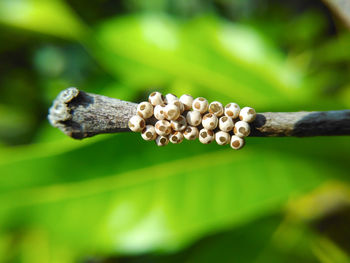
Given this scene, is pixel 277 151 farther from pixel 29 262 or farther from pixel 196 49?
pixel 29 262

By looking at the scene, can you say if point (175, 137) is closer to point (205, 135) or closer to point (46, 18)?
point (205, 135)

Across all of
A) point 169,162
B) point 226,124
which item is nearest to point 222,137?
point 226,124

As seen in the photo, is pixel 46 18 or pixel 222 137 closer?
pixel 222 137

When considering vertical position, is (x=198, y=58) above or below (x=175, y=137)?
A: above

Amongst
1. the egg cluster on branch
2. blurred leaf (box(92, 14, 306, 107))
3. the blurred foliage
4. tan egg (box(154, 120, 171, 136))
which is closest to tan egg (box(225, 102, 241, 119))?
the egg cluster on branch

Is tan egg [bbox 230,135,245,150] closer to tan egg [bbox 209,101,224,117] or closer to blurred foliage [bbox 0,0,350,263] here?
tan egg [bbox 209,101,224,117]

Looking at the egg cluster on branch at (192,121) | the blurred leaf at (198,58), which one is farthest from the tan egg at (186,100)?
the blurred leaf at (198,58)
